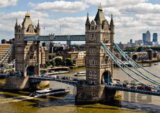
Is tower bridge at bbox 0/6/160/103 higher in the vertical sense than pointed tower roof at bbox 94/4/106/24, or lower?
lower

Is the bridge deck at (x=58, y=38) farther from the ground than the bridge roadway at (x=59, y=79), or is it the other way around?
the bridge deck at (x=58, y=38)

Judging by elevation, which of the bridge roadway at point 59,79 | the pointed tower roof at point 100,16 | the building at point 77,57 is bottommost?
the bridge roadway at point 59,79

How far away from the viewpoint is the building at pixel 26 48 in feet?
259

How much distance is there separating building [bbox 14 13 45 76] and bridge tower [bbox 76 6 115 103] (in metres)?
21.2

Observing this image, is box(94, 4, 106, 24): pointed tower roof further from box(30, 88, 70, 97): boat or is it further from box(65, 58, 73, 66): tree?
box(65, 58, 73, 66): tree

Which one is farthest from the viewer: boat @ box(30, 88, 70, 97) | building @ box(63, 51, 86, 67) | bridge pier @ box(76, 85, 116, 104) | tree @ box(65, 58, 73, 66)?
building @ box(63, 51, 86, 67)

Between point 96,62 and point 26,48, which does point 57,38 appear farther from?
point 96,62

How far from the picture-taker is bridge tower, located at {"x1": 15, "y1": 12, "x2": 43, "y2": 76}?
3113 inches

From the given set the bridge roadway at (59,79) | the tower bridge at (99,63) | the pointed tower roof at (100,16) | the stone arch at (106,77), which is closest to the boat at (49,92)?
the bridge roadway at (59,79)

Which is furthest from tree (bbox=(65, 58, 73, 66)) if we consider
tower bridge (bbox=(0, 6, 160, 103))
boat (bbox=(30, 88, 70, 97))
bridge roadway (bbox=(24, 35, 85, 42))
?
tower bridge (bbox=(0, 6, 160, 103))

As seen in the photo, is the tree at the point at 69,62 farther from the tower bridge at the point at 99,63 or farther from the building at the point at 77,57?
the tower bridge at the point at 99,63

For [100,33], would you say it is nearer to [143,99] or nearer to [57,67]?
[143,99]

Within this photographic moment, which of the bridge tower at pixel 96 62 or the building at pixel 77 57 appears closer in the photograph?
the bridge tower at pixel 96 62

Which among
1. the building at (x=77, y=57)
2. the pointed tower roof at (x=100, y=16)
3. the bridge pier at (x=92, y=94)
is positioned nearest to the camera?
the bridge pier at (x=92, y=94)
